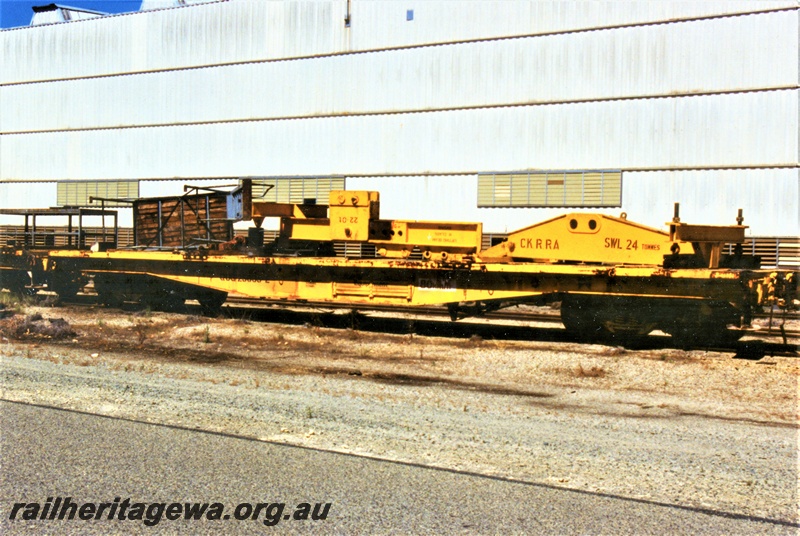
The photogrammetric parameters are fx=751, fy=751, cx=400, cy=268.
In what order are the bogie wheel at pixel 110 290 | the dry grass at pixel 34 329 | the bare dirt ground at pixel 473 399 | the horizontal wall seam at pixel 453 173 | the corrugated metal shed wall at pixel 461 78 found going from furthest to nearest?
1. the corrugated metal shed wall at pixel 461 78
2. the horizontal wall seam at pixel 453 173
3. the bogie wheel at pixel 110 290
4. the dry grass at pixel 34 329
5. the bare dirt ground at pixel 473 399

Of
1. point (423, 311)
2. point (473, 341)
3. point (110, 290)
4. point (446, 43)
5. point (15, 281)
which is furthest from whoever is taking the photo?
point (446, 43)

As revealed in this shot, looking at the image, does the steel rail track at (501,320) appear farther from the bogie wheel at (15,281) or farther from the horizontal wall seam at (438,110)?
the horizontal wall seam at (438,110)

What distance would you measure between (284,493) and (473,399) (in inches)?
163

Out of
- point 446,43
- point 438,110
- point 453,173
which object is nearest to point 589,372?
point 453,173

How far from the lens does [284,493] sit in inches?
200

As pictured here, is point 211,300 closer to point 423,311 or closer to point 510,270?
point 423,311

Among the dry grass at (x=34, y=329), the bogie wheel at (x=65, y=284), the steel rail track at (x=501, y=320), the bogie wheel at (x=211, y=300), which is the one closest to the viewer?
the steel rail track at (x=501, y=320)

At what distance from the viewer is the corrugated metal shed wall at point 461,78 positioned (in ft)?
72.6

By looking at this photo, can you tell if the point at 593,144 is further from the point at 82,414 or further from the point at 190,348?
the point at 82,414

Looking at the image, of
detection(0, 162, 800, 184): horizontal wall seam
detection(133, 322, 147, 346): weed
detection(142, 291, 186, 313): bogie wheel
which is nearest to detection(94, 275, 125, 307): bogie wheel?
detection(142, 291, 186, 313): bogie wheel

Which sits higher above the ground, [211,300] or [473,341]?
[211,300]

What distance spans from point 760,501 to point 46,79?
3694 cm

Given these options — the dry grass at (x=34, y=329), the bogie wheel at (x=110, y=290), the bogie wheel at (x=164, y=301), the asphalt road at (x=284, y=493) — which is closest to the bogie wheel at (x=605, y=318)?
the asphalt road at (x=284, y=493)

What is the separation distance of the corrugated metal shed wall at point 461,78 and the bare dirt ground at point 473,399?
12.7 meters
